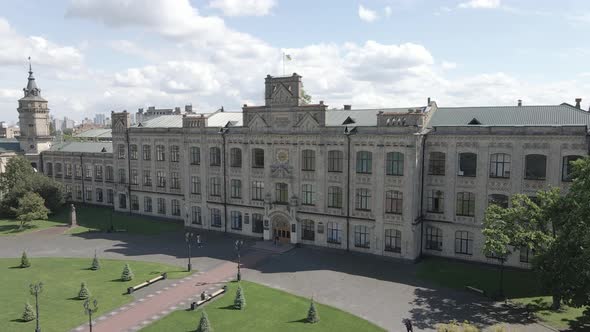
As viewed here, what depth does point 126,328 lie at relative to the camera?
32500 mm

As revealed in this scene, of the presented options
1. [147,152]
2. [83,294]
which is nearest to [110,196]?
[147,152]

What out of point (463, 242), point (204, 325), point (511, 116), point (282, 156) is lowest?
point (204, 325)

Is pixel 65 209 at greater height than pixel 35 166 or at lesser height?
lesser

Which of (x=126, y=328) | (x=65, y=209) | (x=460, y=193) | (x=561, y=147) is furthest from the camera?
(x=65, y=209)

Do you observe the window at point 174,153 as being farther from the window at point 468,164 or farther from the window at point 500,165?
the window at point 500,165

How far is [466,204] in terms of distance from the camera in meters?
45.7

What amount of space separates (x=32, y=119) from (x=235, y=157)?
51.6m

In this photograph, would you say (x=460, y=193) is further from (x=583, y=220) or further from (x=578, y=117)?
(x=583, y=220)

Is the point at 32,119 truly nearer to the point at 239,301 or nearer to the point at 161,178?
the point at 161,178

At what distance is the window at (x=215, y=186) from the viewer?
59562mm

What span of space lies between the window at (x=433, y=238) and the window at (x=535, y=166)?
424 inches

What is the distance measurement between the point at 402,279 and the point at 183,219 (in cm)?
3688

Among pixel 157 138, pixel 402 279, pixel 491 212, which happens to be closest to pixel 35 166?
pixel 157 138

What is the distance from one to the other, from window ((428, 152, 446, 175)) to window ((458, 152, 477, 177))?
1.83m
